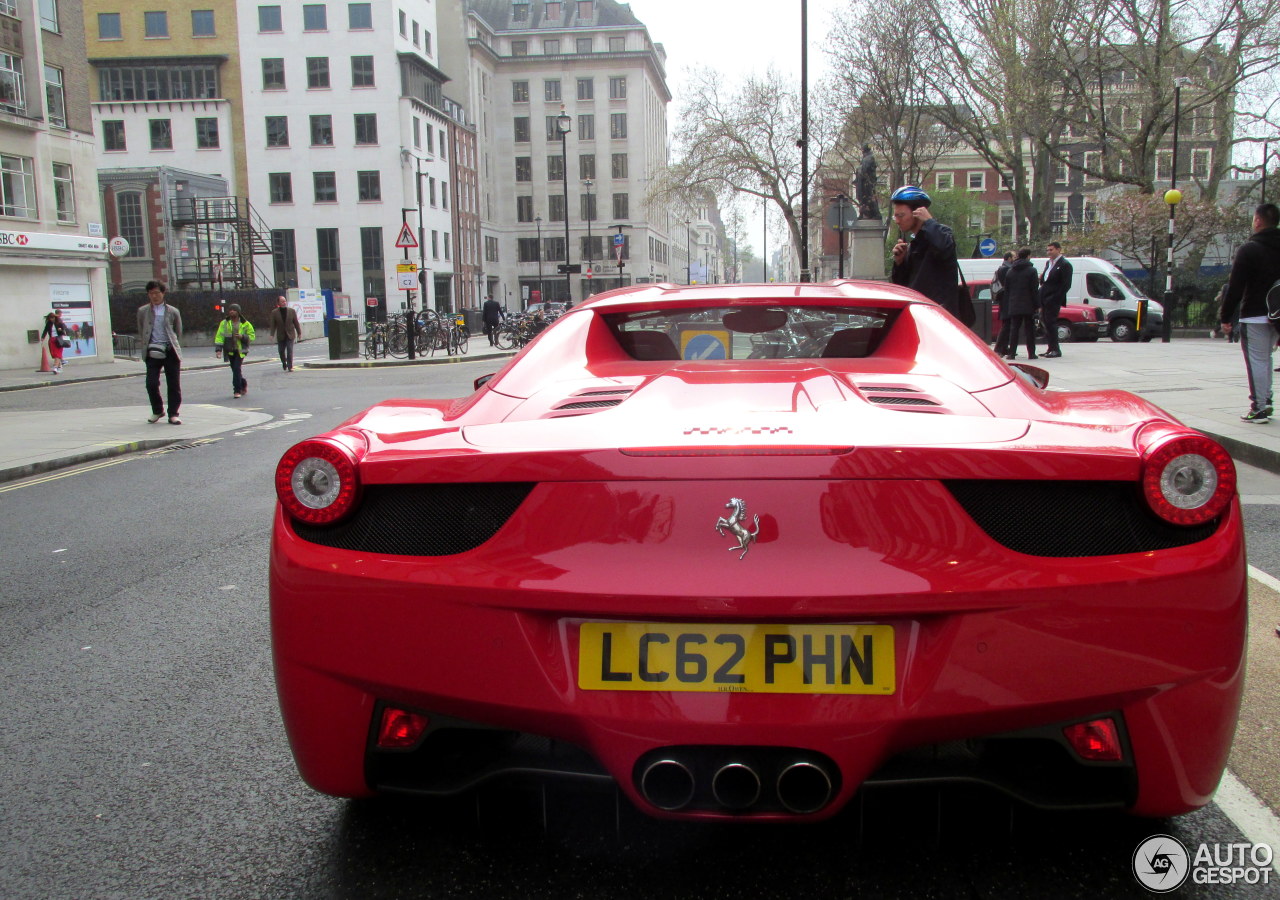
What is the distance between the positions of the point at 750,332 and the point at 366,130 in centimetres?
6353

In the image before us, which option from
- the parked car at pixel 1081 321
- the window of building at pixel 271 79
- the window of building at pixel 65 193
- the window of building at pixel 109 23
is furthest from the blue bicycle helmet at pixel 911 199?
the window of building at pixel 109 23

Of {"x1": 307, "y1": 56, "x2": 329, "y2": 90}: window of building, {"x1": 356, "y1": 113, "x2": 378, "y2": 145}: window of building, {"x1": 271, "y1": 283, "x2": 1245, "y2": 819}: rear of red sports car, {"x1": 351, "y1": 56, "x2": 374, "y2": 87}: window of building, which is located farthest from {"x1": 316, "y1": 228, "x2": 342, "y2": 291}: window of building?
{"x1": 271, "y1": 283, "x2": 1245, "y2": 819}: rear of red sports car

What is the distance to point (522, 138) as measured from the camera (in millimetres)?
89625

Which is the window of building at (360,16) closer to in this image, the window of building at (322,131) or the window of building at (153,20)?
the window of building at (322,131)

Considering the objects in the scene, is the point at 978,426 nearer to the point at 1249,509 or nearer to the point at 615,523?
the point at 615,523

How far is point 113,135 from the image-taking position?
2472 inches

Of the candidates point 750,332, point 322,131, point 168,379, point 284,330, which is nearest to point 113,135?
point 322,131

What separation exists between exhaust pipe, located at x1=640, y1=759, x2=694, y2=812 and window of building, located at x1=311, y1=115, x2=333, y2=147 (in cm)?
6578

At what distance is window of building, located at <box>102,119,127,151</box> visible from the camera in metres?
62.8

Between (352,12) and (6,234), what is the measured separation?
126ft

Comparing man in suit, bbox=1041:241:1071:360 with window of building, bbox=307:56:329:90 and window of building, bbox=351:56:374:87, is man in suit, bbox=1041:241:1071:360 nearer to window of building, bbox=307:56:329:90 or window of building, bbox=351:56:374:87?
window of building, bbox=351:56:374:87

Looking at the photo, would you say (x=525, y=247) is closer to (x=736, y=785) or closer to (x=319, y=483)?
(x=319, y=483)

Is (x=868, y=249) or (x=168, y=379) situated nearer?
(x=168, y=379)

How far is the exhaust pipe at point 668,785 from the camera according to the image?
182 centimetres
